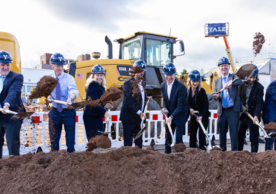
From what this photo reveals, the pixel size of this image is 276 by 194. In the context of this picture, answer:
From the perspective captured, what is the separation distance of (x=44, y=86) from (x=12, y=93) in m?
0.65

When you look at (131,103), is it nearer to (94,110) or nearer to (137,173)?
(94,110)

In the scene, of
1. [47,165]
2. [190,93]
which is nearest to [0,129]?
[47,165]

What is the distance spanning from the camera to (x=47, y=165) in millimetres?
2342

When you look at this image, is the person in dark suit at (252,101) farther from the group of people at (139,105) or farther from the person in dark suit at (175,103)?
the person in dark suit at (175,103)

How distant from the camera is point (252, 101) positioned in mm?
4363

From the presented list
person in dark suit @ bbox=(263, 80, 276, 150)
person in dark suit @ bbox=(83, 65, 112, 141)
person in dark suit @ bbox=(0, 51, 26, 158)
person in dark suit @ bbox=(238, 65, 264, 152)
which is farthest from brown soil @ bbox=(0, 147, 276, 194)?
person in dark suit @ bbox=(238, 65, 264, 152)

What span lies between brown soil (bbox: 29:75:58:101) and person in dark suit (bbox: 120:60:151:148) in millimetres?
1174

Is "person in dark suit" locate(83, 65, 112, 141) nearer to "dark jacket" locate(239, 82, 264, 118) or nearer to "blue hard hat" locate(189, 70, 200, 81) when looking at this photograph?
"blue hard hat" locate(189, 70, 200, 81)

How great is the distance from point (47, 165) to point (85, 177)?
494 millimetres

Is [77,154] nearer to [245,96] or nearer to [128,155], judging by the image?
[128,155]

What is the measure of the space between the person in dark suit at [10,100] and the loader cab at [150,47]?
4.51 m

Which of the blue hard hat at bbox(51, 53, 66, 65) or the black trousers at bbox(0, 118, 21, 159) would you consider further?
the blue hard hat at bbox(51, 53, 66, 65)

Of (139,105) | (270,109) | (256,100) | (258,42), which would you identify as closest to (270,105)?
(270,109)

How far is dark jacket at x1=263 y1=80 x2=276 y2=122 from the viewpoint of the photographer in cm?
415
